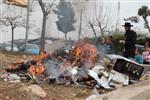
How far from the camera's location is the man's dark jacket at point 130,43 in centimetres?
1295

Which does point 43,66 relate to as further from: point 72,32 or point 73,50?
point 72,32

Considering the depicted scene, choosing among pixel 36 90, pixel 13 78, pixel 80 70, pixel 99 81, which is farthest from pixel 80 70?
pixel 36 90

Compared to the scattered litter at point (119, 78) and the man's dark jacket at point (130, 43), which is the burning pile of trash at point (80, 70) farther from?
the man's dark jacket at point (130, 43)

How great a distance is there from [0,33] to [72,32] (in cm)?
789

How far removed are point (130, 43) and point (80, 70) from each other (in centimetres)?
208

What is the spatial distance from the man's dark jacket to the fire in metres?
0.94

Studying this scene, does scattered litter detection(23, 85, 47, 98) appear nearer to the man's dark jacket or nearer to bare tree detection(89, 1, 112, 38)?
the man's dark jacket

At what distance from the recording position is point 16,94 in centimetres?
956

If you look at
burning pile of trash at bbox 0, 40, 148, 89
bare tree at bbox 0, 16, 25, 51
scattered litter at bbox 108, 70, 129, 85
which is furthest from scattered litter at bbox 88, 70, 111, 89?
bare tree at bbox 0, 16, 25, 51

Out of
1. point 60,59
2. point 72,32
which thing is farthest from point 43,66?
point 72,32

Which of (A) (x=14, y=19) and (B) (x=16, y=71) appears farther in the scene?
(A) (x=14, y=19)

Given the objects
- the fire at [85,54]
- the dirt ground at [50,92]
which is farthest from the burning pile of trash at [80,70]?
the dirt ground at [50,92]

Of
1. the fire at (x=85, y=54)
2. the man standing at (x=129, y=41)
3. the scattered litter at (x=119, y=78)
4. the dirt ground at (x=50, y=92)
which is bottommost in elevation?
the dirt ground at (x=50, y=92)

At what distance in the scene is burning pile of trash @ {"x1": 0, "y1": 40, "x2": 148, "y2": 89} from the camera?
11547 mm
